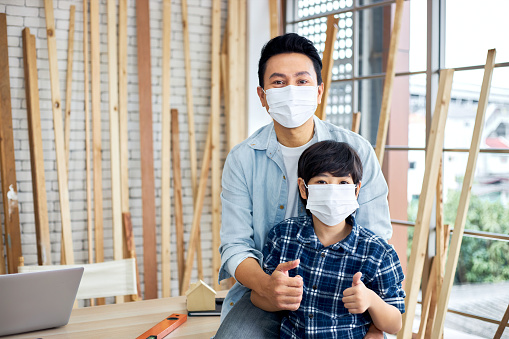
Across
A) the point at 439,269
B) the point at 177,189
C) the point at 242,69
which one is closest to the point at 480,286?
the point at 439,269

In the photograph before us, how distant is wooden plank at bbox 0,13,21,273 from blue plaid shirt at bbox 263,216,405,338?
2240mm

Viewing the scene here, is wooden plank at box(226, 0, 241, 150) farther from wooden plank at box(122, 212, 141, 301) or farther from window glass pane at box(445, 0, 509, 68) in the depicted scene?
window glass pane at box(445, 0, 509, 68)

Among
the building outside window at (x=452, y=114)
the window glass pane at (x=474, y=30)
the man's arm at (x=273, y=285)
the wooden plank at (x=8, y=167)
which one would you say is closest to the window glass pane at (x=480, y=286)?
the building outside window at (x=452, y=114)

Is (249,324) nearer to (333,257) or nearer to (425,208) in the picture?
(333,257)

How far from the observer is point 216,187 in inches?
155

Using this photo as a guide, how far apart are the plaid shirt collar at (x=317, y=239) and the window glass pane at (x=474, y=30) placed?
1.75 metres

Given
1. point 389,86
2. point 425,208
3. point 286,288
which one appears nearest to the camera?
point 286,288

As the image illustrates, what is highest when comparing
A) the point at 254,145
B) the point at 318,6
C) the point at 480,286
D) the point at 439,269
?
the point at 318,6

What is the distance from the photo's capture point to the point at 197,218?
3785 mm

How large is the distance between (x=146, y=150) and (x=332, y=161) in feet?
7.62

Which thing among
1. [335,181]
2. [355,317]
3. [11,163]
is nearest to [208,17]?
[11,163]

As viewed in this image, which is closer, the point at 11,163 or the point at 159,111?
the point at 11,163

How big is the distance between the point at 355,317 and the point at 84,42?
272 centimetres

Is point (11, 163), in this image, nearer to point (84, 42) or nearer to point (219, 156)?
point (84, 42)
